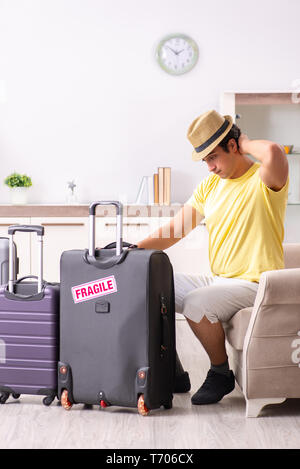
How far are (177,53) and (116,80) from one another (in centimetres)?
53

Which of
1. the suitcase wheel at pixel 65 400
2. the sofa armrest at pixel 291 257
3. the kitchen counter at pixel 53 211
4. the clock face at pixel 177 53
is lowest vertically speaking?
the suitcase wheel at pixel 65 400

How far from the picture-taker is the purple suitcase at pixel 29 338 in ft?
8.41

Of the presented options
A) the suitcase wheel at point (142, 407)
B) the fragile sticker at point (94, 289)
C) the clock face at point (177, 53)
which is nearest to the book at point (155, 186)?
the clock face at point (177, 53)

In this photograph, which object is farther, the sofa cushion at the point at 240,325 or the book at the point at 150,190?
the book at the point at 150,190

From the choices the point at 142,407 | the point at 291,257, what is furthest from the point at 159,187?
the point at 142,407

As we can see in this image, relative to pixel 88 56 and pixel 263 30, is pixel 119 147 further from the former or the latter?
pixel 263 30

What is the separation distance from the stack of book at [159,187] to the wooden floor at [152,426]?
238 centimetres

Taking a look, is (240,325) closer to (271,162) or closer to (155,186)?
(271,162)

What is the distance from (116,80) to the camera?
5160 mm

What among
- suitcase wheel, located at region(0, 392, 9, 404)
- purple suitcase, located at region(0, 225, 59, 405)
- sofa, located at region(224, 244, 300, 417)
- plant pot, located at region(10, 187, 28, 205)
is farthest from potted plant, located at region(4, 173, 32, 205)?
sofa, located at region(224, 244, 300, 417)

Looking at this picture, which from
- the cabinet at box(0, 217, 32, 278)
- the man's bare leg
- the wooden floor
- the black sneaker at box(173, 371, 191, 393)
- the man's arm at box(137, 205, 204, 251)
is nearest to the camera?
the wooden floor

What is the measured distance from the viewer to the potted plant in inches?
196

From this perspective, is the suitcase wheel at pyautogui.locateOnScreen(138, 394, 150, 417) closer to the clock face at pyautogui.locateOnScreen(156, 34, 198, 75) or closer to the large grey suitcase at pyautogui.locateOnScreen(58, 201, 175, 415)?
the large grey suitcase at pyautogui.locateOnScreen(58, 201, 175, 415)

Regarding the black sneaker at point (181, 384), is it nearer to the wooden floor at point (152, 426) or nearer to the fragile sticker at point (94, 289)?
the wooden floor at point (152, 426)
